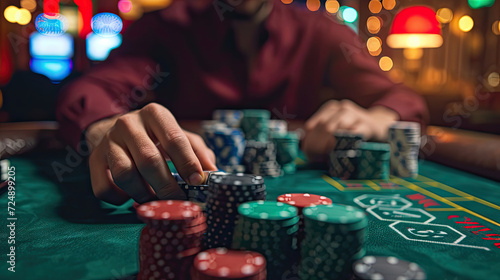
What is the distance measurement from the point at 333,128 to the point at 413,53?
38.4 feet

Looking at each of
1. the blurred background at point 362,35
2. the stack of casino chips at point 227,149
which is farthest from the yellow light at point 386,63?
the stack of casino chips at point 227,149

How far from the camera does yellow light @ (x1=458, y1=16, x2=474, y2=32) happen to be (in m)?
10.4

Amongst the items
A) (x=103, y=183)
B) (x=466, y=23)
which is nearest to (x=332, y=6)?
(x=466, y=23)

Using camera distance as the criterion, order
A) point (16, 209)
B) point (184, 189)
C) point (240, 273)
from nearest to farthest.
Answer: point (240, 273) → point (184, 189) → point (16, 209)

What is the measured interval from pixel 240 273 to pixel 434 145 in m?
2.46

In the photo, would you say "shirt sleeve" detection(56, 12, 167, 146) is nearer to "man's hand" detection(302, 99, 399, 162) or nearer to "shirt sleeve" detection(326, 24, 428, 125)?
"man's hand" detection(302, 99, 399, 162)

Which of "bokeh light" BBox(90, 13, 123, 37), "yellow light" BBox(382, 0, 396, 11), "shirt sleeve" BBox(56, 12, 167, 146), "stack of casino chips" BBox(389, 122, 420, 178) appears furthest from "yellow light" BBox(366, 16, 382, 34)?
"stack of casino chips" BBox(389, 122, 420, 178)

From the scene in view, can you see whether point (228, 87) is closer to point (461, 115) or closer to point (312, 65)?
point (312, 65)

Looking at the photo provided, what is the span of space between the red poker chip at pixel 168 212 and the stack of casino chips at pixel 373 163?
1.32 meters

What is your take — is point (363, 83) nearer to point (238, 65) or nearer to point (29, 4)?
point (238, 65)

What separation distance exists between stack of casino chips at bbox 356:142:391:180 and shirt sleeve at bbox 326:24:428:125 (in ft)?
2.90

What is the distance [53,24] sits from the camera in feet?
39.0

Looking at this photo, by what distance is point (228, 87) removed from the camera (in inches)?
148

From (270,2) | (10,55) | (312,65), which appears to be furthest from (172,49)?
(10,55)
